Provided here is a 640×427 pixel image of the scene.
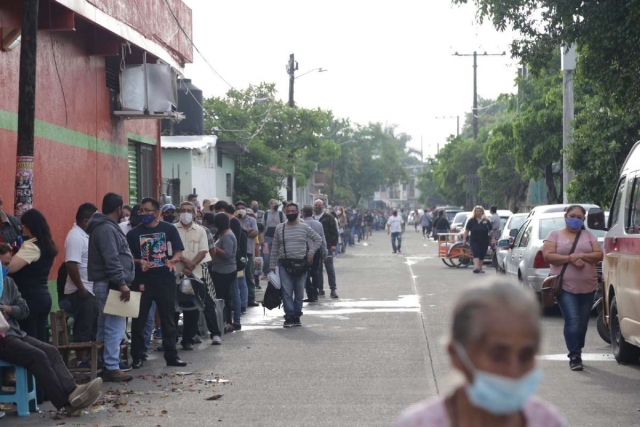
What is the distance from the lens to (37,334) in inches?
378

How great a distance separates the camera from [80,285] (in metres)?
10.6

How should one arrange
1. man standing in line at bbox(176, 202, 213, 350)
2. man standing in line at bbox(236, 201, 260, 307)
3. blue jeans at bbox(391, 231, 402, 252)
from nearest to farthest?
man standing in line at bbox(176, 202, 213, 350) → man standing in line at bbox(236, 201, 260, 307) → blue jeans at bbox(391, 231, 402, 252)

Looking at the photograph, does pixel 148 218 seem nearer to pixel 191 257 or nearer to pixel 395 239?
pixel 191 257

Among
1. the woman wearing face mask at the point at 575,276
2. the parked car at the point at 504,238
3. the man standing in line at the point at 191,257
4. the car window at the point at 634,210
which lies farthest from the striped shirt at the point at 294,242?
the parked car at the point at 504,238

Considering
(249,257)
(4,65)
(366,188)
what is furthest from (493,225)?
(366,188)

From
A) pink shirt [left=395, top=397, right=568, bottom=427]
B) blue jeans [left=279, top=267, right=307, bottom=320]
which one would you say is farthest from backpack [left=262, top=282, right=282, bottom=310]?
pink shirt [left=395, top=397, right=568, bottom=427]

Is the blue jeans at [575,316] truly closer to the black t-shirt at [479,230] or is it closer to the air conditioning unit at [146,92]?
the air conditioning unit at [146,92]

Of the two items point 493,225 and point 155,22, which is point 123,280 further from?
point 493,225

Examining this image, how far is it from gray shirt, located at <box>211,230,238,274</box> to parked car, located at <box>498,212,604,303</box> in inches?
184

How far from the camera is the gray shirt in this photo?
1448 centimetres

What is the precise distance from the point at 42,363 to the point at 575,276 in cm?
522

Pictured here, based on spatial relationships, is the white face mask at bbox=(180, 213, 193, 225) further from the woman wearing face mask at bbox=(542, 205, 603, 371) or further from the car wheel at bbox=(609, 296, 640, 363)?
the car wheel at bbox=(609, 296, 640, 363)

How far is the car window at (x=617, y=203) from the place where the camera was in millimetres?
11516

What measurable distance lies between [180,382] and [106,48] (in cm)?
807
